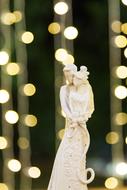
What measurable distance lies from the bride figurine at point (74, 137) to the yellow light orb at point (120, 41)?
27.1 inches

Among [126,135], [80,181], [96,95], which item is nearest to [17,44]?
[96,95]

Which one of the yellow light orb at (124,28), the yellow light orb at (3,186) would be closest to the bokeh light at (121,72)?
the yellow light orb at (124,28)

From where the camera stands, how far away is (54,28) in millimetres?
2689

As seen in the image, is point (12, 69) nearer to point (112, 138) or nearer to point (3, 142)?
point (3, 142)

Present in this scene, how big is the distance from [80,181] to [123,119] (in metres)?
0.79

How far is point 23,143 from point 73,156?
0.77 m

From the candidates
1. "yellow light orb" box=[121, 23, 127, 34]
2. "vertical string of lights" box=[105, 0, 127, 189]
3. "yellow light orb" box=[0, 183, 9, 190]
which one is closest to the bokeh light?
"vertical string of lights" box=[105, 0, 127, 189]

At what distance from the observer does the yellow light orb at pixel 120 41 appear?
8.90ft

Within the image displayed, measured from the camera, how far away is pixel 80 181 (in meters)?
2.03

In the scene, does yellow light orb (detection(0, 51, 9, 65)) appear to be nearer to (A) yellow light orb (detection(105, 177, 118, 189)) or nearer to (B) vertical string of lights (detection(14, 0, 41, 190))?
(B) vertical string of lights (detection(14, 0, 41, 190))

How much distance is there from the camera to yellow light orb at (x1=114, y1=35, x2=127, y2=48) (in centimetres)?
271

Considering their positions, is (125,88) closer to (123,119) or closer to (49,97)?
(123,119)

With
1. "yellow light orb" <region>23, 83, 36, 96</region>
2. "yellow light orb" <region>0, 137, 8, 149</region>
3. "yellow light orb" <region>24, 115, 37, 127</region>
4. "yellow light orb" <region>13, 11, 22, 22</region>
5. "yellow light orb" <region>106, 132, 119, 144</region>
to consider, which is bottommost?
"yellow light orb" <region>0, 137, 8, 149</region>

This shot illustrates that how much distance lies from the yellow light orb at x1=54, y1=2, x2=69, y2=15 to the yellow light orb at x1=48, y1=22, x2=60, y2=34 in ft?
0.16
